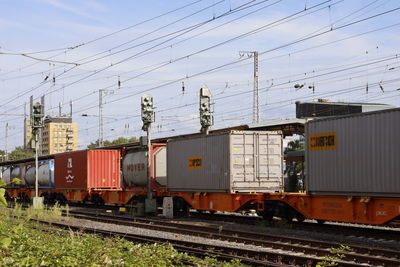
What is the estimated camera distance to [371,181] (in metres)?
14.7

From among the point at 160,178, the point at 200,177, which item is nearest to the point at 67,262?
the point at 200,177

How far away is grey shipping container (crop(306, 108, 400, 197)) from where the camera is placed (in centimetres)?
1419

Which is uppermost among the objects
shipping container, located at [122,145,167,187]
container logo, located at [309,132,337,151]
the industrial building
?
the industrial building

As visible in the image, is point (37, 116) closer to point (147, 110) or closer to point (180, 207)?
point (147, 110)

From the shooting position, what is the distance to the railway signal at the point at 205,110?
24.8 meters

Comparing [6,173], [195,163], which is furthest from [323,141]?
[6,173]

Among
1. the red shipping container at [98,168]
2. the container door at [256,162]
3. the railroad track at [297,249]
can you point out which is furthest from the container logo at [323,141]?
the red shipping container at [98,168]

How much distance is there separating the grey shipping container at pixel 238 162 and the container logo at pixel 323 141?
4131 millimetres

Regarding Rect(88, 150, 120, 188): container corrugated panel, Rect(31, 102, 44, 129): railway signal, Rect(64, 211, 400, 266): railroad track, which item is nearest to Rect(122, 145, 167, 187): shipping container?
Rect(88, 150, 120, 188): container corrugated panel

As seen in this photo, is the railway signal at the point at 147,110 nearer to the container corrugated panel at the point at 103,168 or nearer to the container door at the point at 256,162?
the container door at the point at 256,162

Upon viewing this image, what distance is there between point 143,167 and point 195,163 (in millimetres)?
4830

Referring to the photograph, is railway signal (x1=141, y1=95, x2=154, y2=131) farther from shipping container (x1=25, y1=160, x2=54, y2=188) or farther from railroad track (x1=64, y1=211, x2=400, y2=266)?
shipping container (x1=25, y1=160, x2=54, y2=188)

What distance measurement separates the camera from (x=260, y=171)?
2089cm

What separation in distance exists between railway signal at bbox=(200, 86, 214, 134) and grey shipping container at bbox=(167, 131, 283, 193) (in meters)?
2.47
